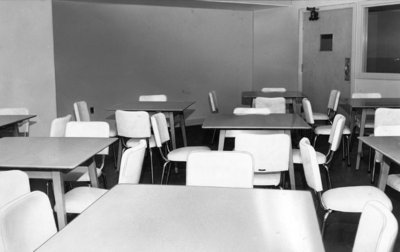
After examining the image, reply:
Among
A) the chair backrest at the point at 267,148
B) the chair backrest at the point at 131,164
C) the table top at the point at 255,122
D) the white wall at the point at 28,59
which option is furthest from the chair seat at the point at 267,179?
the white wall at the point at 28,59

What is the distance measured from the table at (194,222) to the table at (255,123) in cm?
189

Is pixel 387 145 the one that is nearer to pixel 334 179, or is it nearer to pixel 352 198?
pixel 352 198

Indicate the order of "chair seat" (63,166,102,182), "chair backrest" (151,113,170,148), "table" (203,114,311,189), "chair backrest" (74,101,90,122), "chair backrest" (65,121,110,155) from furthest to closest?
"chair backrest" (74,101,90,122) → "chair backrest" (151,113,170,148) → "table" (203,114,311,189) → "chair backrest" (65,121,110,155) → "chair seat" (63,166,102,182)

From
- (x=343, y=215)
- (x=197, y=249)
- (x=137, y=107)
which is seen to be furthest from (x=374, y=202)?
A: (x=137, y=107)

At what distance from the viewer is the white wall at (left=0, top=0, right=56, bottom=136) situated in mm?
6406

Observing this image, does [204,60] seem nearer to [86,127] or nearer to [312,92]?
[312,92]

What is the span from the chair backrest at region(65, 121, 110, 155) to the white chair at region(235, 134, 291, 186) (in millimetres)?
1191

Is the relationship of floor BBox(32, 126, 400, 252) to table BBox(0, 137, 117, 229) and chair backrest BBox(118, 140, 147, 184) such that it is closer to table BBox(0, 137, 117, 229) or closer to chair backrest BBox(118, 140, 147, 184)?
table BBox(0, 137, 117, 229)

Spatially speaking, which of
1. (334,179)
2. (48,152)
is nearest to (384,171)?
(334,179)

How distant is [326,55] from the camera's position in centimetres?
877

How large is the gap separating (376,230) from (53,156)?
2.05 meters

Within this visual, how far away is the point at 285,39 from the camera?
9352 mm

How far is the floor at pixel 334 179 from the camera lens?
345 centimetres

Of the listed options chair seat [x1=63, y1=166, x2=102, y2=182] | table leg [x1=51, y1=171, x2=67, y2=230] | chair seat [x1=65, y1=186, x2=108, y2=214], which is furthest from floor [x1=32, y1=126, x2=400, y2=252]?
table leg [x1=51, y1=171, x2=67, y2=230]
